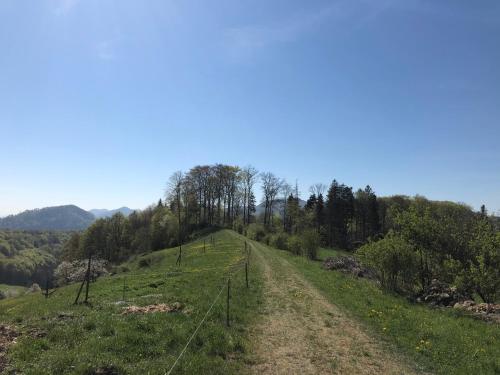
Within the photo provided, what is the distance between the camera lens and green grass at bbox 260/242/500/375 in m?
12.9

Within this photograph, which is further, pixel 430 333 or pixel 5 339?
pixel 430 333

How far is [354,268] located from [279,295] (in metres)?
22.1

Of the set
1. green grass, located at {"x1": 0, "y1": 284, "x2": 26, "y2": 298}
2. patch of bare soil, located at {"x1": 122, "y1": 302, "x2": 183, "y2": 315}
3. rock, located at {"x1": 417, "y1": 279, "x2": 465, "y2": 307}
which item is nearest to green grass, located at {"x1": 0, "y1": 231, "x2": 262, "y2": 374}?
patch of bare soil, located at {"x1": 122, "y1": 302, "x2": 183, "y2": 315}

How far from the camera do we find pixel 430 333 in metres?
15.8

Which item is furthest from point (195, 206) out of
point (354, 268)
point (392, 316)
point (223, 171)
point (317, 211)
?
point (392, 316)

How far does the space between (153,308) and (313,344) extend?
7.52m

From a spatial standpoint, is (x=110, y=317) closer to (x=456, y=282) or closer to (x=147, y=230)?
(x=456, y=282)

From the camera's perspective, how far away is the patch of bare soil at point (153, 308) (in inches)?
633

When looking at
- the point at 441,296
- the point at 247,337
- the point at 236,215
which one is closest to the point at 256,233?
the point at 236,215

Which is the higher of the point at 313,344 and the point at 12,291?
the point at 313,344

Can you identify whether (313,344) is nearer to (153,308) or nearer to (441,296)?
(153,308)

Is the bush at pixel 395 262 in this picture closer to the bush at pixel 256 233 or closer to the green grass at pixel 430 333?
the green grass at pixel 430 333

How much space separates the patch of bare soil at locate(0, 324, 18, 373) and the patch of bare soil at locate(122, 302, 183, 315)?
172 inches

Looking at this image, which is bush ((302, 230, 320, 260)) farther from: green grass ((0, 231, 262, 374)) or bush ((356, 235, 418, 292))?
green grass ((0, 231, 262, 374))
